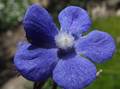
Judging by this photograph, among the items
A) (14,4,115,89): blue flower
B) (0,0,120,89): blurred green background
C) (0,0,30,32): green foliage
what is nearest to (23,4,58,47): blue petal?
(14,4,115,89): blue flower

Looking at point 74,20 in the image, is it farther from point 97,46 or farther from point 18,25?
point 18,25

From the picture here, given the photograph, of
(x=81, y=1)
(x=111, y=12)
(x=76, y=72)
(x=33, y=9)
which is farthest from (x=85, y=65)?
(x=111, y=12)

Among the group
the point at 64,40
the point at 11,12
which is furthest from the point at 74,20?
the point at 11,12

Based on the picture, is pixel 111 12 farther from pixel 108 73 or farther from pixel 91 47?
pixel 91 47

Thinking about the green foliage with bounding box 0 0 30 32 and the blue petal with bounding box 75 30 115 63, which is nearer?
the blue petal with bounding box 75 30 115 63

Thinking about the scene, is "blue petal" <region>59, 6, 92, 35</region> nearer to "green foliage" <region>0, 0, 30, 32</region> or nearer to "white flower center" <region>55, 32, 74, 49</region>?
"white flower center" <region>55, 32, 74, 49</region>

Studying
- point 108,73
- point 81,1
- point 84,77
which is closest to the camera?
point 84,77
